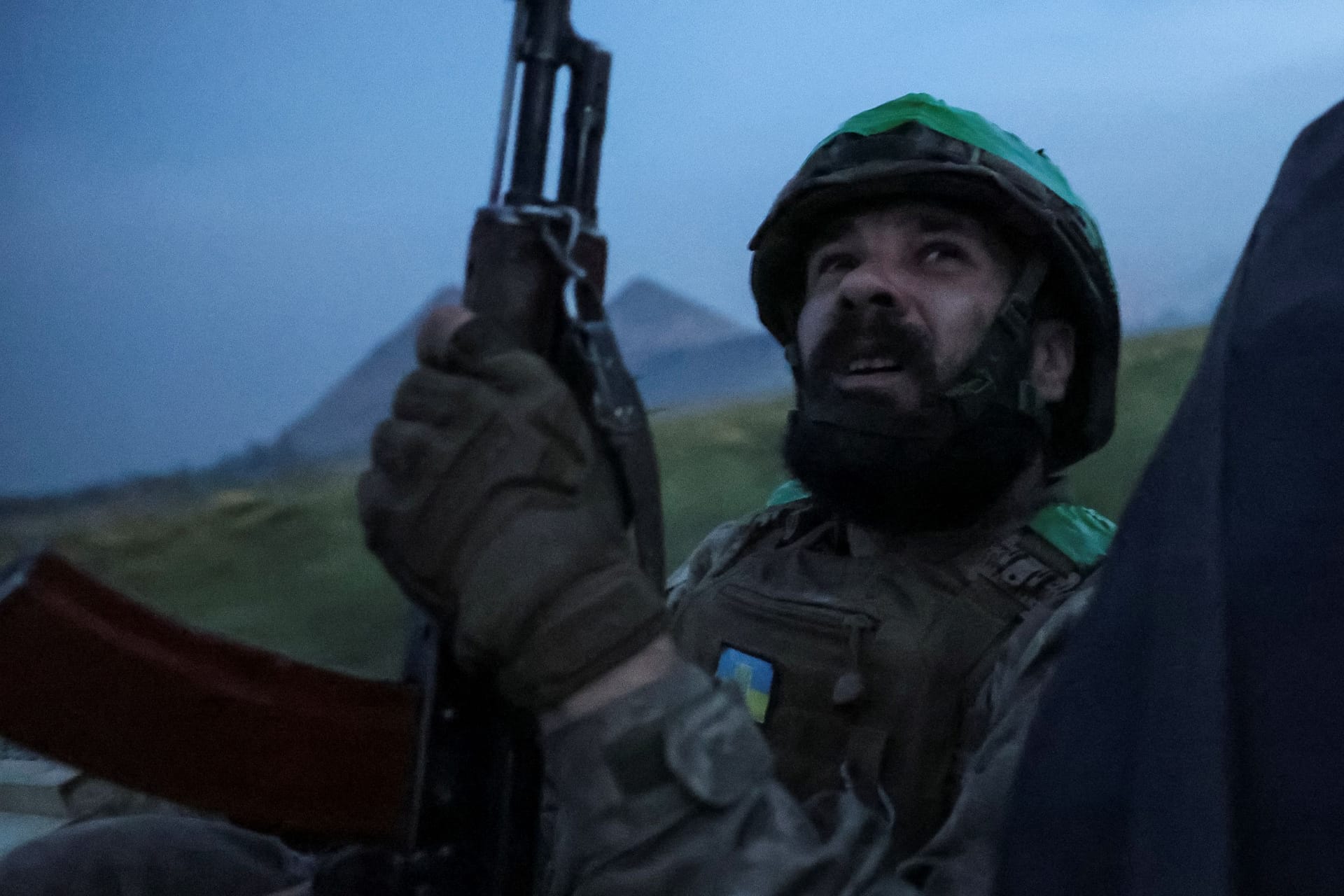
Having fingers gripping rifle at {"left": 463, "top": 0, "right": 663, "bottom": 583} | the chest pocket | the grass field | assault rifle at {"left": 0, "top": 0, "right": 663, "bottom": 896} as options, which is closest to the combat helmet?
the chest pocket

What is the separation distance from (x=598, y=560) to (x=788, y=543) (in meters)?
0.75

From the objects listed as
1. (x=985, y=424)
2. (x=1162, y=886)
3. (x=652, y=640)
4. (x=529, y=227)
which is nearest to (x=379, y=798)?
(x=652, y=640)

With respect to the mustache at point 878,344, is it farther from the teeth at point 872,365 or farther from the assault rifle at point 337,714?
the assault rifle at point 337,714

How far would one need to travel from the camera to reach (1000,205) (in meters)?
1.42

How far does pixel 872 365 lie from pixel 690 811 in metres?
0.72

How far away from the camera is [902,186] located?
1.43 meters

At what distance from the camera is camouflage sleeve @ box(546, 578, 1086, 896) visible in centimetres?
79

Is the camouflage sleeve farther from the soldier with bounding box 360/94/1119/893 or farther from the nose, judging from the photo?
the nose

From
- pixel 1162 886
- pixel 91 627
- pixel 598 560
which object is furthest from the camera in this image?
pixel 91 627

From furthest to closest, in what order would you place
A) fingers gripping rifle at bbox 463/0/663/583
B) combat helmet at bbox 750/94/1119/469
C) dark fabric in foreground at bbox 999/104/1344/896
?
combat helmet at bbox 750/94/1119/469 < fingers gripping rifle at bbox 463/0/663/583 < dark fabric in foreground at bbox 999/104/1344/896

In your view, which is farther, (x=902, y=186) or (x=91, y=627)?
(x=902, y=186)

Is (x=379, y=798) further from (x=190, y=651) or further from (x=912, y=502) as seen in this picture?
(x=912, y=502)

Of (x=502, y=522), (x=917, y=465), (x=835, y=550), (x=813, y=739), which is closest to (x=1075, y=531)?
(x=917, y=465)

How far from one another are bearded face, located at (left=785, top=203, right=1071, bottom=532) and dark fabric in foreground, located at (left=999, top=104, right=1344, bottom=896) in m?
0.63
